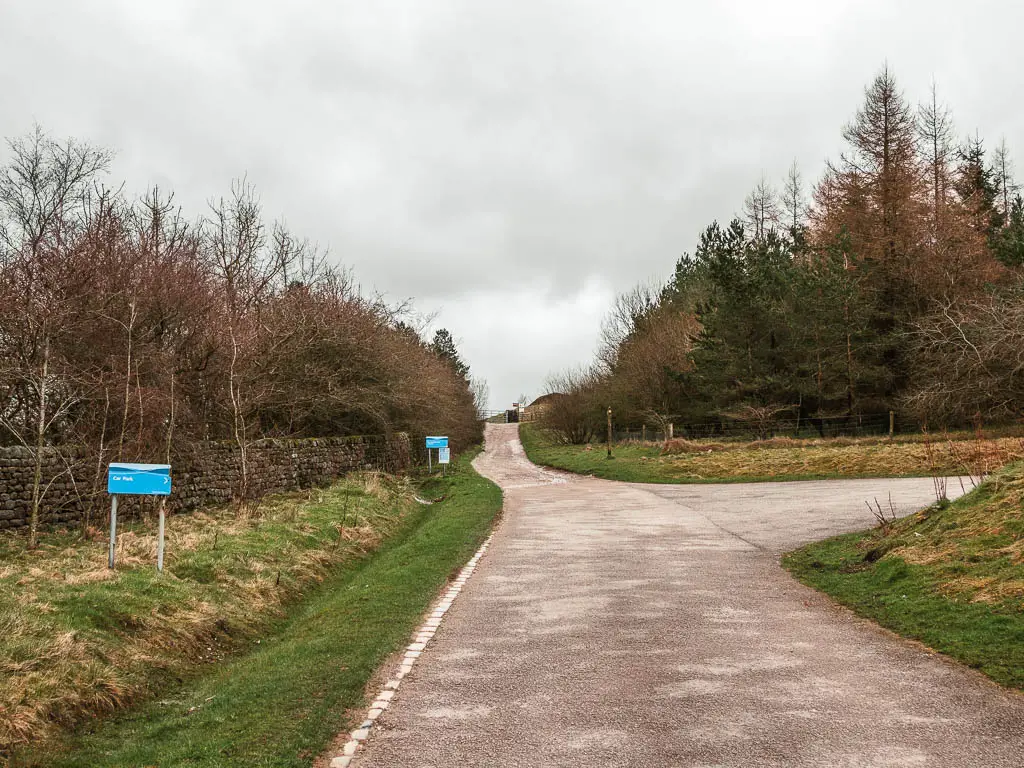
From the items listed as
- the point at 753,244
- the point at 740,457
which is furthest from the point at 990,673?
the point at 753,244

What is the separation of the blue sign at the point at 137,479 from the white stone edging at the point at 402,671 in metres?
3.93

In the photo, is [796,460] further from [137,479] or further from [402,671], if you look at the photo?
[402,671]

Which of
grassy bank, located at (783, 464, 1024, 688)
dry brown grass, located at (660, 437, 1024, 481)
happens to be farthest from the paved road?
dry brown grass, located at (660, 437, 1024, 481)

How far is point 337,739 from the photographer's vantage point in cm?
525

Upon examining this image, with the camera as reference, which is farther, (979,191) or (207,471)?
(979,191)

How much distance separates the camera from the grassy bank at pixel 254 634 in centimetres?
569

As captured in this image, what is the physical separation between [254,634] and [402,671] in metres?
3.92

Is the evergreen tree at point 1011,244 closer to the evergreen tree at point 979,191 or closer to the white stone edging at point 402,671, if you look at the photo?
the evergreen tree at point 979,191

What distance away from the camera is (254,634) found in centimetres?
990

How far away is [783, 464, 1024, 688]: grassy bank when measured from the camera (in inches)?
273

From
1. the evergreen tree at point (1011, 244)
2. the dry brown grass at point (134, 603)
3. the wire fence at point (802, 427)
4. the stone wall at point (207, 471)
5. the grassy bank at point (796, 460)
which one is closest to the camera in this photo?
Answer: the dry brown grass at point (134, 603)

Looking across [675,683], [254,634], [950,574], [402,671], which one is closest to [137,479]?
[254,634]

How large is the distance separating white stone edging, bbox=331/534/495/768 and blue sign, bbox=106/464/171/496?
393 cm

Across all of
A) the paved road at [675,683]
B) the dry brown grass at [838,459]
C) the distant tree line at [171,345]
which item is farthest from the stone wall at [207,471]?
the dry brown grass at [838,459]
